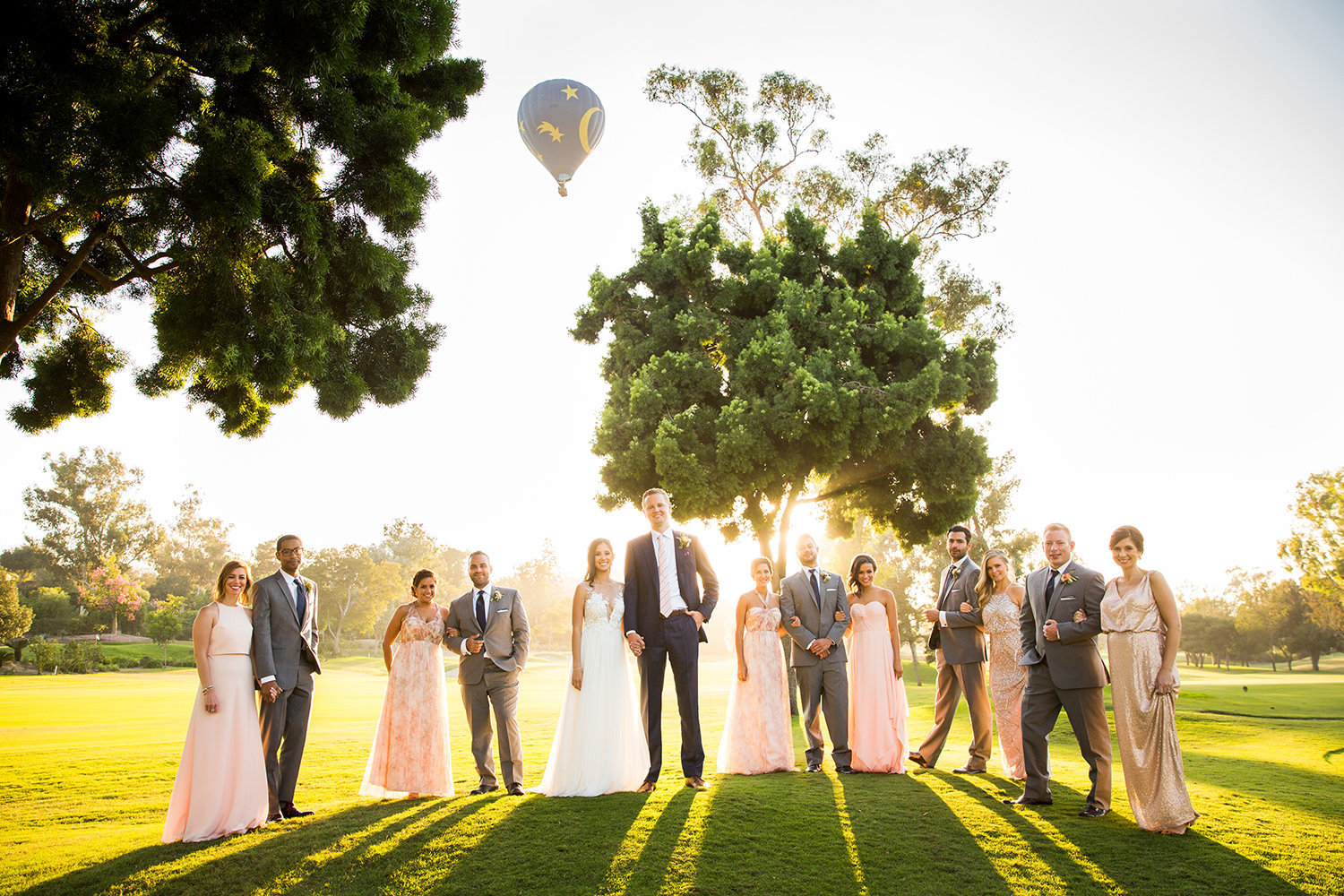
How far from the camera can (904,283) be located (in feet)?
58.2

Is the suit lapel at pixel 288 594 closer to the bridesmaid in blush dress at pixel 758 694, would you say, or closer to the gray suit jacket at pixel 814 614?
the bridesmaid in blush dress at pixel 758 694

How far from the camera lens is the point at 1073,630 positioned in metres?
6.19

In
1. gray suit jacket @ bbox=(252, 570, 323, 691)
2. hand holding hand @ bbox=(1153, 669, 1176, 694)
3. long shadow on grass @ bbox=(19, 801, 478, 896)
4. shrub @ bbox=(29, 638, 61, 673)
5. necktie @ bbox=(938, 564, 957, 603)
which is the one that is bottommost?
shrub @ bbox=(29, 638, 61, 673)

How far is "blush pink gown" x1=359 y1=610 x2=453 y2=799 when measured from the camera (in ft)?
24.3

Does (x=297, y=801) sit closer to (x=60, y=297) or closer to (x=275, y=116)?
(x=275, y=116)

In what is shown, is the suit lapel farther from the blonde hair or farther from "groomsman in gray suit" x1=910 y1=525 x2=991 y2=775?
the blonde hair

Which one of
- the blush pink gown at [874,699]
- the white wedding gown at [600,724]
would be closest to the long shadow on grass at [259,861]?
the white wedding gown at [600,724]

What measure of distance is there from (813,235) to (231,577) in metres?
14.7

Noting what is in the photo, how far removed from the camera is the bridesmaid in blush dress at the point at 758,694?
322 inches

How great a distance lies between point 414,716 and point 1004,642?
614 centimetres

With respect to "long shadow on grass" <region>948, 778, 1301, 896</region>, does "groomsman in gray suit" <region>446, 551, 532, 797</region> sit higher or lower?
higher

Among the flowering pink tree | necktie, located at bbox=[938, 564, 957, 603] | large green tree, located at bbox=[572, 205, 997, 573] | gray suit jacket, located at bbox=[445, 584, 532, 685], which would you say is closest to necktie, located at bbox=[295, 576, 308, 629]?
gray suit jacket, located at bbox=[445, 584, 532, 685]

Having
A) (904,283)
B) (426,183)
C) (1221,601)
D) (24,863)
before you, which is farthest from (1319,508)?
(1221,601)

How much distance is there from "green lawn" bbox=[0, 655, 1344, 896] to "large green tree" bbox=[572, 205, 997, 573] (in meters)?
7.93
